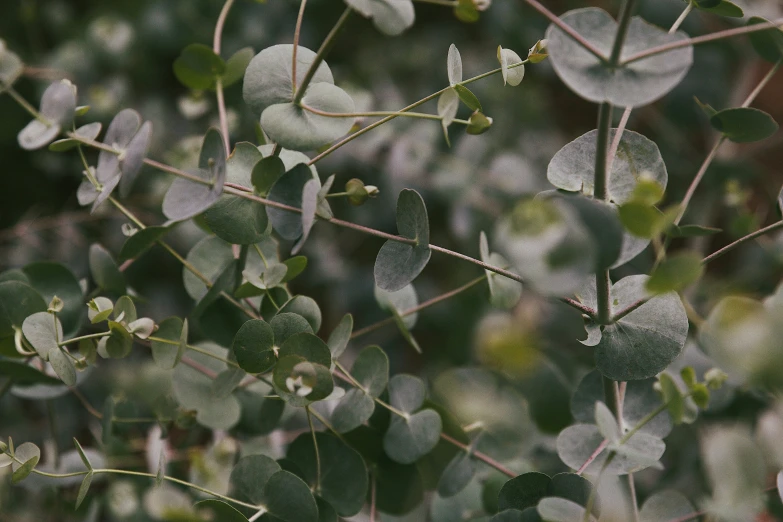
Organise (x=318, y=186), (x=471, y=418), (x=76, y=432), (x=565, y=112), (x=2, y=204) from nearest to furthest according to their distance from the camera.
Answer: (x=318, y=186), (x=471, y=418), (x=76, y=432), (x=2, y=204), (x=565, y=112)

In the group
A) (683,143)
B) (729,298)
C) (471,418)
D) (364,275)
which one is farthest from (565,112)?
(729,298)

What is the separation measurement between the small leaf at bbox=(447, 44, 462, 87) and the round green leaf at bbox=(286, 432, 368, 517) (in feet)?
0.79

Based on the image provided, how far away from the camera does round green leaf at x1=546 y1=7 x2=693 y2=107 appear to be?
0.29 metres

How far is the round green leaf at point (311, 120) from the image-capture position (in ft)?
1.21

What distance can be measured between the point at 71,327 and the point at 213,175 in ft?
0.64

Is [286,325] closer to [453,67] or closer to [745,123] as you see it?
[453,67]

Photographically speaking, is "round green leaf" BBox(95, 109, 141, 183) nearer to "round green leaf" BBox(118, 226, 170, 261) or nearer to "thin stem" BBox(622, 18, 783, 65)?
"round green leaf" BBox(118, 226, 170, 261)

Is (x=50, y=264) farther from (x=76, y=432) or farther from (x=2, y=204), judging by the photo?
(x=2, y=204)

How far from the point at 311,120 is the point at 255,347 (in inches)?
5.2

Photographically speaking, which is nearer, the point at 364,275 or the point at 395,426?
the point at 395,426

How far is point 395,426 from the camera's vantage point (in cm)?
45

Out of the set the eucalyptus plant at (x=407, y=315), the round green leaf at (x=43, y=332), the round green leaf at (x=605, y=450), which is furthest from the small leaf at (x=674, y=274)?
the round green leaf at (x=43, y=332)

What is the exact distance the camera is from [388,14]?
34 centimetres

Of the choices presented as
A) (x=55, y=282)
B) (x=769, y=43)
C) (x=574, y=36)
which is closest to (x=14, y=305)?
(x=55, y=282)
